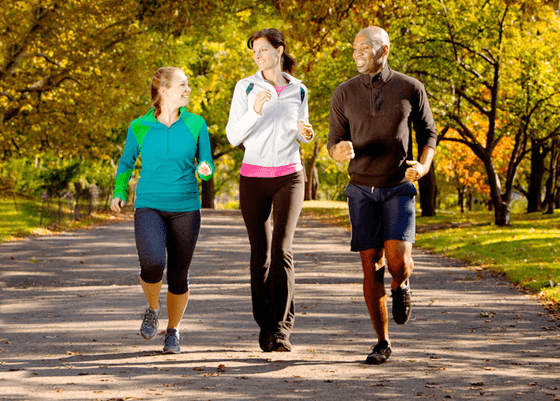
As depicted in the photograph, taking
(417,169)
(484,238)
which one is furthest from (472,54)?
(417,169)

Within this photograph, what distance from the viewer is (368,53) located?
562cm

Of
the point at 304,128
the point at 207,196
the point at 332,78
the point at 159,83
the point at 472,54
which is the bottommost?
the point at 207,196

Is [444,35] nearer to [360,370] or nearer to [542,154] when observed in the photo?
[542,154]

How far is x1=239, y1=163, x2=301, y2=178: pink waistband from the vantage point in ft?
19.6

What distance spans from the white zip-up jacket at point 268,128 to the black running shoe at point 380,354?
4.66 ft

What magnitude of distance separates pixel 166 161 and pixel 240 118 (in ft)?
1.99

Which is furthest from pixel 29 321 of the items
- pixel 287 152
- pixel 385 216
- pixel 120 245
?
pixel 120 245

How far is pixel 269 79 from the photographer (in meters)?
6.09

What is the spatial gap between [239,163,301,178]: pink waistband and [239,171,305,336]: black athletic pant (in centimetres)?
3

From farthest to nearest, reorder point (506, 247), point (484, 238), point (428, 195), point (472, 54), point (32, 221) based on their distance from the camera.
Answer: point (428, 195) < point (32, 221) < point (472, 54) < point (484, 238) < point (506, 247)

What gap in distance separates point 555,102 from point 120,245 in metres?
12.2

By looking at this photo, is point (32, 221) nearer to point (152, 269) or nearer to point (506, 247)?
point (506, 247)

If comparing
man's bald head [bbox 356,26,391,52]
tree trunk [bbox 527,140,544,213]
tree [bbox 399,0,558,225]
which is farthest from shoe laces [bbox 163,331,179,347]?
tree trunk [bbox 527,140,544,213]

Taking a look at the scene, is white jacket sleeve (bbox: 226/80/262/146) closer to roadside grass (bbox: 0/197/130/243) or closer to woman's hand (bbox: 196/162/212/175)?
woman's hand (bbox: 196/162/212/175)
